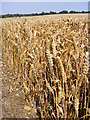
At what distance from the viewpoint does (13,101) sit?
7.22 feet

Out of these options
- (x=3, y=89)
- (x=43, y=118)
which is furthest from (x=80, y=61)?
(x=3, y=89)

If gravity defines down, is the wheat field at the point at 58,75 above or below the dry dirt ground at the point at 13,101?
above

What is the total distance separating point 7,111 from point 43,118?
0.42m

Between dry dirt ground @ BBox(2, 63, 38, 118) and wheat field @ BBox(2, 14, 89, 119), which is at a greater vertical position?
wheat field @ BBox(2, 14, 89, 119)

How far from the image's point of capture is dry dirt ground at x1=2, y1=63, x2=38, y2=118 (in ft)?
6.37

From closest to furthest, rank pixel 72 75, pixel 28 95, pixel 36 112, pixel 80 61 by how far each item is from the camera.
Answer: pixel 80 61 < pixel 72 75 < pixel 36 112 < pixel 28 95

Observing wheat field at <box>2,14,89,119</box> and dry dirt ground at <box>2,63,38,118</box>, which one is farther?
dry dirt ground at <box>2,63,38,118</box>

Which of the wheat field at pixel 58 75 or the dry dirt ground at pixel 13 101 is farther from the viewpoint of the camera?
the dry dirt ground at pixel 13 101

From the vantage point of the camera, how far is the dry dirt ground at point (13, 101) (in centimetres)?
194

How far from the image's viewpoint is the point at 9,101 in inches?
86.5

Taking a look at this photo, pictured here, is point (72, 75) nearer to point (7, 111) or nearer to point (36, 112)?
point (36, 112)

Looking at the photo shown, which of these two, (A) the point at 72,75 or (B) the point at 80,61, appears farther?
(A) the point at 72,75

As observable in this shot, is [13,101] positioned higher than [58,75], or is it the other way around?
[58,75]


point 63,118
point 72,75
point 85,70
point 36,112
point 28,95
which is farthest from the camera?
point 28,95
